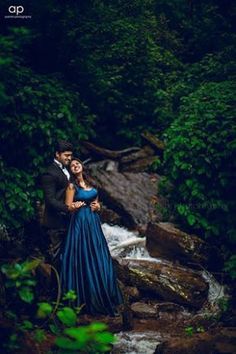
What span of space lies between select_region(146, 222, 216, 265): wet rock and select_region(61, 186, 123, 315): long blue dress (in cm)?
179

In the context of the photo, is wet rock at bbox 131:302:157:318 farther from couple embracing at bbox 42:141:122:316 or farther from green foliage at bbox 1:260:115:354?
green foliage at bbox 1:260:115:354

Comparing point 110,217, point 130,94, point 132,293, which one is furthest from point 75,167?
point 130,94

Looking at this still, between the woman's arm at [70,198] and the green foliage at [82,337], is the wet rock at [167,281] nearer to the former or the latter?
the woman's arm at [70,198]

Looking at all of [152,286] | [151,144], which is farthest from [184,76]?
[152,286]

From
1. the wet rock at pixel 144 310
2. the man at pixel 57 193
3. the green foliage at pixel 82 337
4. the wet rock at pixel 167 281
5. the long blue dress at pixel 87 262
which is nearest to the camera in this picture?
the green foliage at pixel 82 337

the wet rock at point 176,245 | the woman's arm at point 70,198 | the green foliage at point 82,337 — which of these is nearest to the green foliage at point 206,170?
the wet rock at point 176,245

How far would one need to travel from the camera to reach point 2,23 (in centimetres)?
980

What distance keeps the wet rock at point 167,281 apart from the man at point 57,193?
1.54 meters

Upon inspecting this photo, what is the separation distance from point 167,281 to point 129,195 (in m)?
2.55

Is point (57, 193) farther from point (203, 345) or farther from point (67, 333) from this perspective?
point (67, 333)

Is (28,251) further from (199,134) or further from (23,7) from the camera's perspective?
(23,7)

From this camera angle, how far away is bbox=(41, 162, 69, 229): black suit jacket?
23.3ft

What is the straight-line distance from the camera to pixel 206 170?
875cm

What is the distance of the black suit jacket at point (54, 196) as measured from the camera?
7.09 meters
